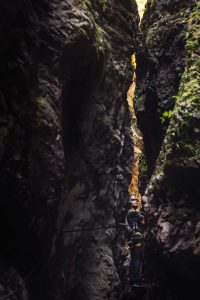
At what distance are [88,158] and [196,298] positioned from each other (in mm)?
4480

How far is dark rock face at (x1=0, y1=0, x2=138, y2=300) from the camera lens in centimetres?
610

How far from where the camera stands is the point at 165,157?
9.88m

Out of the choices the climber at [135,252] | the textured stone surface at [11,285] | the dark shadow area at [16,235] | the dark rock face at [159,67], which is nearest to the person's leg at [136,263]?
the climber at [135,252]

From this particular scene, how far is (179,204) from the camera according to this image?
9328 millimetres

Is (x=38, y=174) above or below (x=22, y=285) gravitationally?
above

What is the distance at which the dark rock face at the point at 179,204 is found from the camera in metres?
8.88

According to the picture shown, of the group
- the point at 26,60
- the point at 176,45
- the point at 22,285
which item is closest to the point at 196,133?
the point at 176,45

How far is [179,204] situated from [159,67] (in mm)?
5372

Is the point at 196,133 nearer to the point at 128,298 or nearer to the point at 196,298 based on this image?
the point at 196,298

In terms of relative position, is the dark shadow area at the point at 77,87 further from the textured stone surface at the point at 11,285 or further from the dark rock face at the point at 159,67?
the textured stone surface at the point at 11,285

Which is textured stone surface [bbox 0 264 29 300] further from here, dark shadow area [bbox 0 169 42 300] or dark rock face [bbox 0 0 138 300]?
dark rock face [bbox 0 0 138 300]

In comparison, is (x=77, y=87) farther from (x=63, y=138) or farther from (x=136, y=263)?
(x=136, y=263)

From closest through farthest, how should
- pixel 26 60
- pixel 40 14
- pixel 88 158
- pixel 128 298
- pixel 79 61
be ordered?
pixel 26 60, pixel 40 14, pixel 79 61, pixel 88 158, pixel 128 298

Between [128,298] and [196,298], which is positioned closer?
[196,298]
